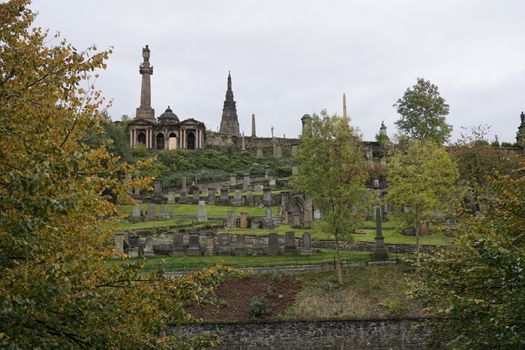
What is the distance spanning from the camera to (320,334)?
2002 cm

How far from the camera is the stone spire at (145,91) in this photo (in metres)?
70.4

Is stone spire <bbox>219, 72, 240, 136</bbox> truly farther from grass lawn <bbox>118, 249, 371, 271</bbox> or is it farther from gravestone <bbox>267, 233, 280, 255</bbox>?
grass lawn <bbox>118, 249, 371, 271</bbox>

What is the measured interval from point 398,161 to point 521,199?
1630cm

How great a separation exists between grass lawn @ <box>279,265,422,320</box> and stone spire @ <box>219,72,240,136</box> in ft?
250

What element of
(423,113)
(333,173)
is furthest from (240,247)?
(423,113)

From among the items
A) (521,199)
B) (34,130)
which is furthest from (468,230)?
(34,130)

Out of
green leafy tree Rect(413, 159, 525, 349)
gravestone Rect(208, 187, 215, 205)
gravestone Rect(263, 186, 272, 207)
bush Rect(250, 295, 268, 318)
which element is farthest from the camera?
gravestone Rect(208, 187, 215, 205)

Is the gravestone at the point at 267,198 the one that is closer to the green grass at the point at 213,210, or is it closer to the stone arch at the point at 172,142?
the green grass at the point at 213,210

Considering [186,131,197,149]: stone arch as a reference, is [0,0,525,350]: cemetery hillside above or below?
below

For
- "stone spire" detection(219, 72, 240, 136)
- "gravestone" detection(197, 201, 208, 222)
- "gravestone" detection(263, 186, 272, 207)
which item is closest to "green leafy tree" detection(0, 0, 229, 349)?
"gravestone" detection(197, 201, 208, 222)

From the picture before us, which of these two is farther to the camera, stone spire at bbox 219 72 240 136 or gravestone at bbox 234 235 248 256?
stone spire at bbox 219 72 240 136

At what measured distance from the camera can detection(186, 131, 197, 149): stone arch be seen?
66500 mm

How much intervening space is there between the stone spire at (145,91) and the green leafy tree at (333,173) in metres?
47.4

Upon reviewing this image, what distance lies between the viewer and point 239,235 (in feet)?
91.2
